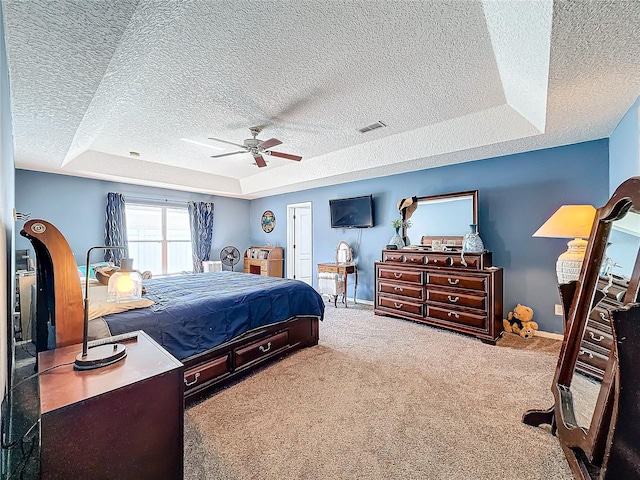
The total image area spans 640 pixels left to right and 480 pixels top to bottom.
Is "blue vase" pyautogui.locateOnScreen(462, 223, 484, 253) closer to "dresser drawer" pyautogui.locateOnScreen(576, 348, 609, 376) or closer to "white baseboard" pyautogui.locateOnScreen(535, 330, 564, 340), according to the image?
"white baseboard" pyautogui.locateOnScreen(535, 330, 564, 340)

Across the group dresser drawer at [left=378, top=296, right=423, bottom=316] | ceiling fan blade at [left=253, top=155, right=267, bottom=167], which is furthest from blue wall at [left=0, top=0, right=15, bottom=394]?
dresser drawer at [left=378, top=296, right=423, bottom=316]

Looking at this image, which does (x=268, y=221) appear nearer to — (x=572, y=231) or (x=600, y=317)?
(x=572, y=231)

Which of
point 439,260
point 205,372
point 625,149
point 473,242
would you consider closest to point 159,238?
point 205,372

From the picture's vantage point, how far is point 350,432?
5.61 ft

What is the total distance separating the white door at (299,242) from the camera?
6.34 m

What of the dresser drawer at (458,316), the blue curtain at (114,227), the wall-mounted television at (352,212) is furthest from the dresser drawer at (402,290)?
the blue curtain at (114,227)

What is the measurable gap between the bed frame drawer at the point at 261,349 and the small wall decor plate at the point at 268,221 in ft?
13.6

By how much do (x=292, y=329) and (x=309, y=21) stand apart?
255 cm

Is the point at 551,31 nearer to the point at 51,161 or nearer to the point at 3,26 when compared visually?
the point at 3,26

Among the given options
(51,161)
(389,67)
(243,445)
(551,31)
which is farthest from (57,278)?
(51,161)

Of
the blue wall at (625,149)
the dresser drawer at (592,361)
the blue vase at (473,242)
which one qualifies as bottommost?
the dresser drawer at (592,361)

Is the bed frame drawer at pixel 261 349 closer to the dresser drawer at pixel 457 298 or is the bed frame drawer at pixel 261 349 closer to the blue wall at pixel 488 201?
the dresser drawer at pixel 457 298

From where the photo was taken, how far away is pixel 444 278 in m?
3.53

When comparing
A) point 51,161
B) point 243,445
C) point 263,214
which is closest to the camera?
point 243,445
